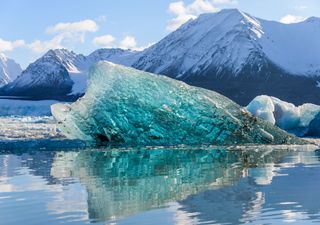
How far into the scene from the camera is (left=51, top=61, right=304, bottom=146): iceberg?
23.5 meters

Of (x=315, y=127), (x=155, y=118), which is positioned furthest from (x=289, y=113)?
(x=155, y=118)

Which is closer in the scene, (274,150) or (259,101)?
(274,150)

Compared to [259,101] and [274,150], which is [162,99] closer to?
[274,150]

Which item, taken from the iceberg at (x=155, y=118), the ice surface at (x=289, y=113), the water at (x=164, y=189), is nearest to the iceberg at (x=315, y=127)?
the ice surface at (x=289, y=113)

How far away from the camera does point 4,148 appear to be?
24.1m

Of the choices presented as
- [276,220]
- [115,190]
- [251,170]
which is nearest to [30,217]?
[115,190]

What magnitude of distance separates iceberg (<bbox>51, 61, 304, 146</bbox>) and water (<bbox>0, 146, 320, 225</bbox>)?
481cm

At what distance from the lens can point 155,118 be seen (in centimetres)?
2355

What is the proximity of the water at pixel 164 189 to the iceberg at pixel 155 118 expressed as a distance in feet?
15.8

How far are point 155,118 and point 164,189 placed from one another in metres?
12.7

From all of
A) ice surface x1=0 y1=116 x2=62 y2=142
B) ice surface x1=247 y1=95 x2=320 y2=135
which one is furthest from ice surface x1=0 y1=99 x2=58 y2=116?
ice surface x1=247 y1=95 x2=320 y2=135

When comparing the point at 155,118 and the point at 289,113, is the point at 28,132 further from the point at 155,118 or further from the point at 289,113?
the point at 289,113

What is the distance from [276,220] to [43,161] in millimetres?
11533

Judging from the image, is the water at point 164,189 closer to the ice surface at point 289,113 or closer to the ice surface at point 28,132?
the ice surface at point 28,132
